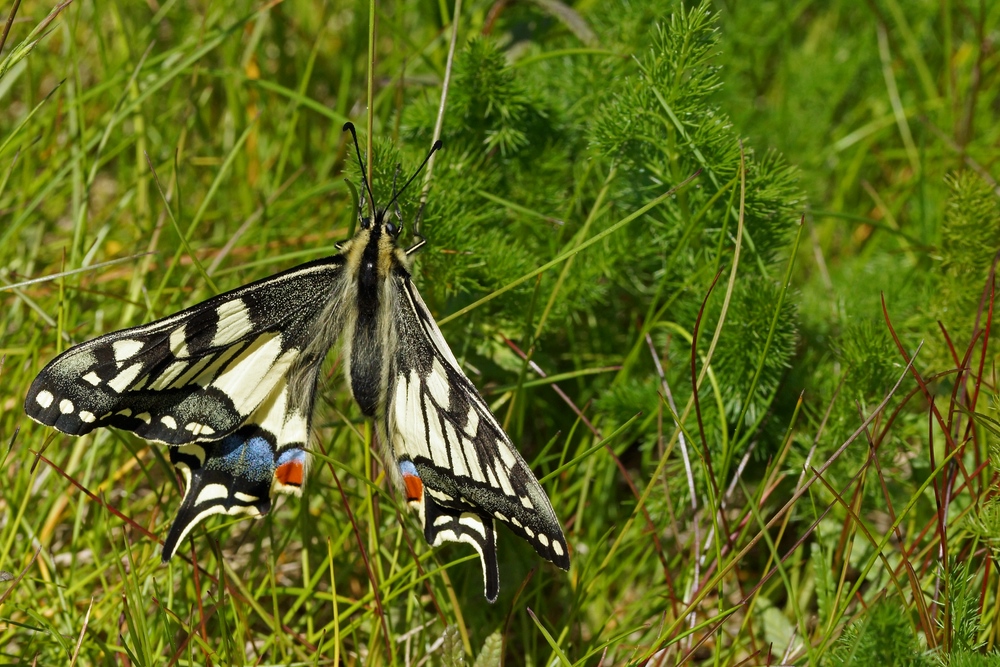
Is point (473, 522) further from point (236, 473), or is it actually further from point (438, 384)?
point (236, 473)

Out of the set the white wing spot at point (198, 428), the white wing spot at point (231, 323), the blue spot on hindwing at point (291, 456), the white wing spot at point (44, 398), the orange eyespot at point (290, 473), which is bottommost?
the orange eyespot at point (290, 473)

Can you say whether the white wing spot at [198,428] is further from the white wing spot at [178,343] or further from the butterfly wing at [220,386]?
the white wing spot at [178,343]

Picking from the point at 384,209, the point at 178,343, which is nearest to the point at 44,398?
the point at 178,343

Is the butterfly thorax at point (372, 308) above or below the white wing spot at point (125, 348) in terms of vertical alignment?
below

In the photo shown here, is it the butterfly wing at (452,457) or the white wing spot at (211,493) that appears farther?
the white wing spot at (211,493)

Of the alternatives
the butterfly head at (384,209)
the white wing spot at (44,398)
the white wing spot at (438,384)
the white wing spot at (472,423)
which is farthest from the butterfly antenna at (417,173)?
the white wing spot at (44,398)

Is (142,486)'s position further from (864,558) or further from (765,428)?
(864,558)

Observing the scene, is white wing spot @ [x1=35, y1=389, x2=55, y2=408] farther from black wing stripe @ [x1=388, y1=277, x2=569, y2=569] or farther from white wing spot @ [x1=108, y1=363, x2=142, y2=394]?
black wing stripe @ [x1=388, y1=277, x2=569, y2=569]
